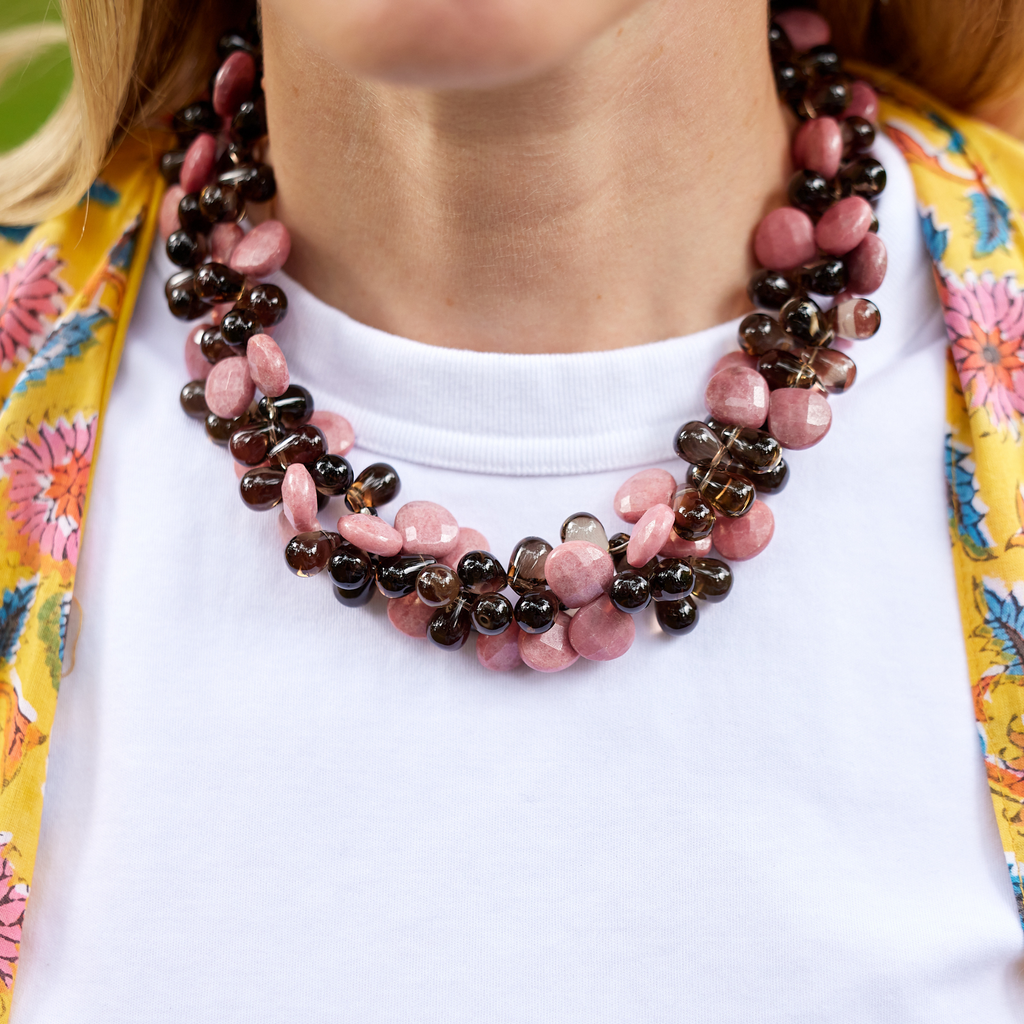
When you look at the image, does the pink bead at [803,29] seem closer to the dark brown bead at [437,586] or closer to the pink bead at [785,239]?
the pink bead at [785,239]

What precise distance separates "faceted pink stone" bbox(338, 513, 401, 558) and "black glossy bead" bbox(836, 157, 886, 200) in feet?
1.54

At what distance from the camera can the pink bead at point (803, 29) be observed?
971 mm

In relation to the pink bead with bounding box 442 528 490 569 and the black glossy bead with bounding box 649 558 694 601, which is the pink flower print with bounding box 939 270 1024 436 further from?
the pink bead with bounding box 442 528 490 569

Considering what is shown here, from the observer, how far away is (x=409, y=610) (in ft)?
2.55

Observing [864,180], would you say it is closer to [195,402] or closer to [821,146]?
[821,146]

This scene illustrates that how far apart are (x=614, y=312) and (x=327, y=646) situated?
336mm

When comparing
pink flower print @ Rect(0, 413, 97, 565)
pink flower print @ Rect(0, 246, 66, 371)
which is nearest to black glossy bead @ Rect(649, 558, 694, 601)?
pink flower print @ Rect(0, 413, 97, 565)

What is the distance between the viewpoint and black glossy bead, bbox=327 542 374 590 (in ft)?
2.49

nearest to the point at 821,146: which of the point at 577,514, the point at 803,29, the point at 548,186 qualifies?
the point at 803,29

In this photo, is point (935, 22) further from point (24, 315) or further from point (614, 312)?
point (24, 315)

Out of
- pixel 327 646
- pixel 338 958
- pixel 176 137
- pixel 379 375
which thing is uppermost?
pixel 176 137

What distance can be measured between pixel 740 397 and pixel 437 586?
27cm

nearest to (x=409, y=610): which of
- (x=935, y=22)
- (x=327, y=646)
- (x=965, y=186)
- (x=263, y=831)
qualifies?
(x=327, y=646)

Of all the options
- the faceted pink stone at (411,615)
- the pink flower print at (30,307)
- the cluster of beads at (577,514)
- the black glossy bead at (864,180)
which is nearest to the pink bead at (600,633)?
the cluster of beads at (577,514)
